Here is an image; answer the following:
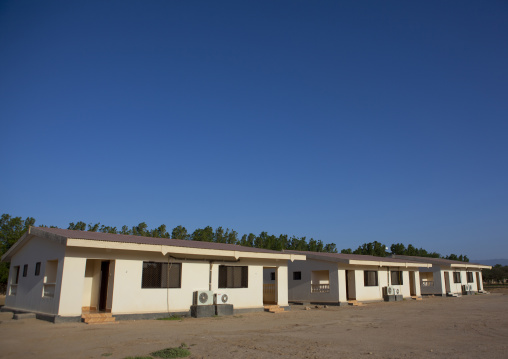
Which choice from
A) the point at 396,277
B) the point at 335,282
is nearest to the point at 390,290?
the point at 396,277

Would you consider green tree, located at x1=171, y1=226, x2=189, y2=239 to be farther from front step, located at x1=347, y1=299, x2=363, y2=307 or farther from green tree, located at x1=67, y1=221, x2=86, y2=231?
front step, located at x1=347, y1=299, x2=363, y2=307

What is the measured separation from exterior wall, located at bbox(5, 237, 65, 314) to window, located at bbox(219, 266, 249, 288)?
251 inches

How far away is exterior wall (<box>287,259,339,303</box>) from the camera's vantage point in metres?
22.9

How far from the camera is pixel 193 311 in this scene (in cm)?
1574

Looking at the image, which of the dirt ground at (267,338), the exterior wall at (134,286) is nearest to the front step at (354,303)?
the exterior wall at (134,286)

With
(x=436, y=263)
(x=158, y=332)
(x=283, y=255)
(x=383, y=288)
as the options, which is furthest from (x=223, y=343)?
(x=436, y=263)

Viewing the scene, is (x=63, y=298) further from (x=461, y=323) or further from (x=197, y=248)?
(x=461, y=323)

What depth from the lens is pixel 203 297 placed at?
16.0 meters

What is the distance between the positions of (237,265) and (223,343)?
28.4ft

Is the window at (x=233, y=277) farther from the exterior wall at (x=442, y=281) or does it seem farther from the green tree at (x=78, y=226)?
the green tree at (x=78, y=226)

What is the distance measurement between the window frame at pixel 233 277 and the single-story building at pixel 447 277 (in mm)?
19924

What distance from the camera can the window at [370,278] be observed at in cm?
2477

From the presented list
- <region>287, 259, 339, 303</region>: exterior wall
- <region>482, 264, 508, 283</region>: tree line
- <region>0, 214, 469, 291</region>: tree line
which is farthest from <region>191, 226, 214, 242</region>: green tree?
<region>482, 264, 508, 283</region>: tree line

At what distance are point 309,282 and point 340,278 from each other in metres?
2.35
